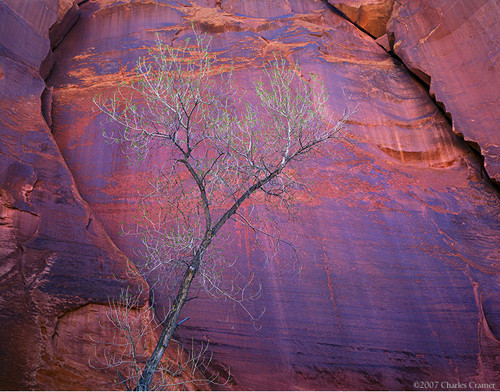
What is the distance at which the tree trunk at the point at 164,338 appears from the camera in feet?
19.8

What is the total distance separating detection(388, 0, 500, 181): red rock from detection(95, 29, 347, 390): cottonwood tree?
12.8 ft

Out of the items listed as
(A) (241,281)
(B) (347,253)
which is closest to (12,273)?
(A) (241,281)

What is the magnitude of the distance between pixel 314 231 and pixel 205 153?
12.4 ft

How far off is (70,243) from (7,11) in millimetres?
8172

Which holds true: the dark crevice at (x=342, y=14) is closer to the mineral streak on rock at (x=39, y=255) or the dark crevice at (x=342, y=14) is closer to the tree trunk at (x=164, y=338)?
the mineral streak on rock at (x=39, y=255)

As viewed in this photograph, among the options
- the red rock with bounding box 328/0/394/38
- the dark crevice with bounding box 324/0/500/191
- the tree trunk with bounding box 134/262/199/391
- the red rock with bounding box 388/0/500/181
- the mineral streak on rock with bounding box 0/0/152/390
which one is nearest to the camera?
the tree trunk with bounding box 134/262/199/391

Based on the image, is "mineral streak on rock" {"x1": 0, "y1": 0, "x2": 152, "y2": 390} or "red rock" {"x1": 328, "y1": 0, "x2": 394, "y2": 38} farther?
"red rock" {"x1": 328, "y1": 0, "x2": 394, "y2": 38}

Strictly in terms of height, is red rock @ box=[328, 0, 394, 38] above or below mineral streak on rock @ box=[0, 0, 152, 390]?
above

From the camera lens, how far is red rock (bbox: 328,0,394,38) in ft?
50.9

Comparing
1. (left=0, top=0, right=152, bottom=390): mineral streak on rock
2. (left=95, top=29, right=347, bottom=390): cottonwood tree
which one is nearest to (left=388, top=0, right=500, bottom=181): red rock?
(left=95, top=29, right=347, bottom=390): cottonwood tree

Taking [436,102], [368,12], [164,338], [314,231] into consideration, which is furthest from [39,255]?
[368,12]

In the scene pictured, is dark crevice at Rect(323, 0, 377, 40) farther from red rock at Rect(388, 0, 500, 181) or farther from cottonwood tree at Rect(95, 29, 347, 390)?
cottonwood tree at Rect(95, 29, 347, 390)

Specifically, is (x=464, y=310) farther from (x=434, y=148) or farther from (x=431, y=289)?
(x=434, y=148)

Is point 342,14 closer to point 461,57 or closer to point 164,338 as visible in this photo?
point 461,57
